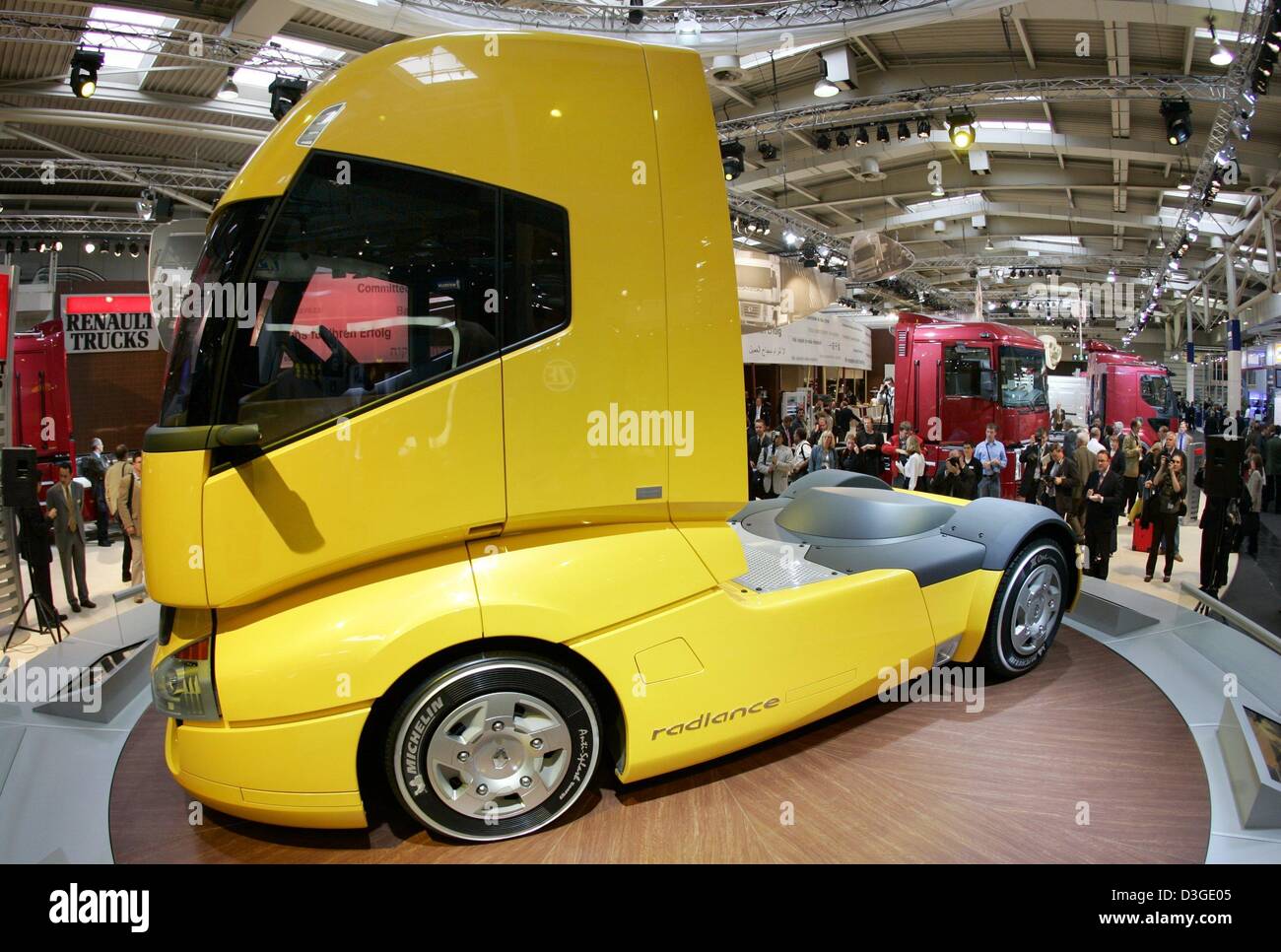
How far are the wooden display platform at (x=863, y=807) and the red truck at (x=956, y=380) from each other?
9.43 m

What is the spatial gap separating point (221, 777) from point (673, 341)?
1892 mm

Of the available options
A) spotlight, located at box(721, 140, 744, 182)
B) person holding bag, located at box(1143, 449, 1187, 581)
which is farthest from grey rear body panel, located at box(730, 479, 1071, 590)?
spotlight, located at box(721, 140, 744, 182)

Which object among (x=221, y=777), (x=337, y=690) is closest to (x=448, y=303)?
(x=337, y=690)

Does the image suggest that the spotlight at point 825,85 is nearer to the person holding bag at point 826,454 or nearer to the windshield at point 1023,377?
the person holding bag at point 826,454

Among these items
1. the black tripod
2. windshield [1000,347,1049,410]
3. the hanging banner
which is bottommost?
the black tripod

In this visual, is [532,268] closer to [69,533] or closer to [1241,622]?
[1241,622]

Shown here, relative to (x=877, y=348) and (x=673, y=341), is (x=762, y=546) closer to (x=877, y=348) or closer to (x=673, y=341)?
(x=673, y=341)

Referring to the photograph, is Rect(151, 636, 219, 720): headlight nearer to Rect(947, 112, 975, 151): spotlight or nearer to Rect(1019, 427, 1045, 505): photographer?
Rect(1019, 427, 1045, 505): photographer

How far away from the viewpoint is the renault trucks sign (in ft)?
39.5

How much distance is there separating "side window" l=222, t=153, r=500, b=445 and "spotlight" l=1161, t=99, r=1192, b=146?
9033 millimetres

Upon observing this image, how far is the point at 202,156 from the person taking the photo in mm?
11320

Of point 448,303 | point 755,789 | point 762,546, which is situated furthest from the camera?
point 762,546

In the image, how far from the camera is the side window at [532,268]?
89.6 inches

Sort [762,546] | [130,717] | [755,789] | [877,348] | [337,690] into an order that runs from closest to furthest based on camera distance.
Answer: [337,690] → [755,789] → [130,717] → [762,546] → [877,348]
